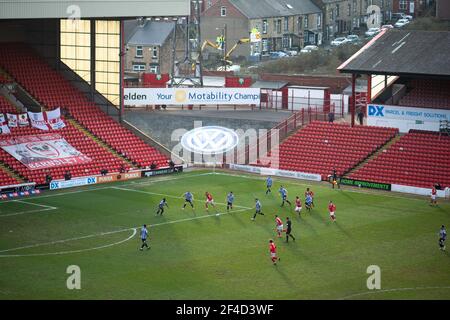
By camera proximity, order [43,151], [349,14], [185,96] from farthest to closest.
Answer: [349,14] → [185,96] → [43,151]

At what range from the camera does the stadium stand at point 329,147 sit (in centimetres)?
7844

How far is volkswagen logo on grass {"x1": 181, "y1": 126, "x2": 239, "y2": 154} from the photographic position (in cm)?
8425

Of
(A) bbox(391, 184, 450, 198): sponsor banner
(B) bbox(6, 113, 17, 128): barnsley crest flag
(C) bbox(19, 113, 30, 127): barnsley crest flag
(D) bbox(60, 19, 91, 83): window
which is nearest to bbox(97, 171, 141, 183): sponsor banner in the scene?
(C) bbox(19, 113, 30, 127): barnsley crest flag

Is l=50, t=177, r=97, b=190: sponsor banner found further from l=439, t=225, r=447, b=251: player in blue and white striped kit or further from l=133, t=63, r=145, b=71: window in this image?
l=133, t=63, r=145, b=71: window

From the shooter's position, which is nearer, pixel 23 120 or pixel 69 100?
pixel 23 120

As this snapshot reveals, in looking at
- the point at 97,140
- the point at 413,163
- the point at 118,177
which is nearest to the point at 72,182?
the point at 118,177

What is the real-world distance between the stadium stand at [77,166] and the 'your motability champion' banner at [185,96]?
897 cm

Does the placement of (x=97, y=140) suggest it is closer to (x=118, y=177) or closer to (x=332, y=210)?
(x=118, y=177)

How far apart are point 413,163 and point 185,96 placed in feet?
75.6

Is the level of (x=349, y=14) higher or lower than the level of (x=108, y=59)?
higher

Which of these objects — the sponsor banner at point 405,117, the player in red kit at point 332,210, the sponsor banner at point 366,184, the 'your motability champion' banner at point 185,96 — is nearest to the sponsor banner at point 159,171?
the 'your motability champion' banner at point 185,96

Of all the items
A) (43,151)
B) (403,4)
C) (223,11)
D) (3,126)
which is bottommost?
(43,151)

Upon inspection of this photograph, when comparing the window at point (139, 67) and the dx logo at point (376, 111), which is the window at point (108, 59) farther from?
the window at point (139, 67)

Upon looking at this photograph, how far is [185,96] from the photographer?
295 ft
